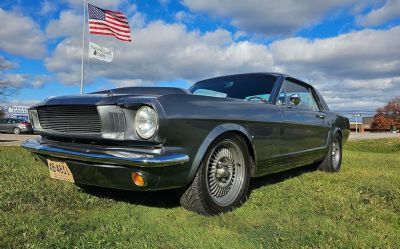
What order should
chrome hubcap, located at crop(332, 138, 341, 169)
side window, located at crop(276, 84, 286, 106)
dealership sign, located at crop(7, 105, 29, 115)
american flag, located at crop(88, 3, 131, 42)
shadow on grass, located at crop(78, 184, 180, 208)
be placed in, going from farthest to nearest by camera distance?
dealership sign, located at crop(7, 105, 29, 115) → american flag, located at crop(88, 3, 131, 42) → chrome hubcap, located at crop(332, 138, 341, 169) → side window, located at crop(276, 84, 286, 106) → shadow on grass, located at crop(78, 184, 180, 208)

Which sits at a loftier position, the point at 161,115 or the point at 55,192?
the point at 161,115

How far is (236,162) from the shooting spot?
152 inches

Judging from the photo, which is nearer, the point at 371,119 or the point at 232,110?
the point at 232,110

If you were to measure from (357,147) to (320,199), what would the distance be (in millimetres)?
18092

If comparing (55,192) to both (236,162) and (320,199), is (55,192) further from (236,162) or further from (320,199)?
(320,199)

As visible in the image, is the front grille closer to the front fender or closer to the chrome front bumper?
the chrome front bumper

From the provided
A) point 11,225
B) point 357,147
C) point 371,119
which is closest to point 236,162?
point 11,225

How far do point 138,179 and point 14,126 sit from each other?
32.6m

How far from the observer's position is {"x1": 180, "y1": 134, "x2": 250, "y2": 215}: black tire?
11.0 feet

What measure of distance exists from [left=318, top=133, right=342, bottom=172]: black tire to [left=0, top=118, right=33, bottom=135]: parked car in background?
98.0ft

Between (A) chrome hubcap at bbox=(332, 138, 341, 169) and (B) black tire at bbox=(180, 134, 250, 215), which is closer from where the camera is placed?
(B) black tire at bbox=(180, 134, 250, 215)

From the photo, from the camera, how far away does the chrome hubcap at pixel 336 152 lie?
6594mm

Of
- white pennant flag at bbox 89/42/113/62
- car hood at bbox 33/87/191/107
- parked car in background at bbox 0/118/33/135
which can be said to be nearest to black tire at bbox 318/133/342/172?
car hood at bbox 33/87/191/107

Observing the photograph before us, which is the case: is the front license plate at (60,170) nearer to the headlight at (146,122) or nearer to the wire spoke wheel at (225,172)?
the headlight at (146,122)
